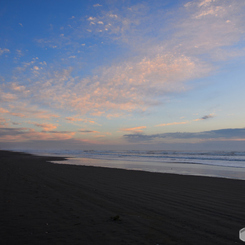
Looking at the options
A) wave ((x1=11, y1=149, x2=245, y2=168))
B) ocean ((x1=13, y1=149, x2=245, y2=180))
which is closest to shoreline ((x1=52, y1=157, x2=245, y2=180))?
ocean ((x1=13, y1=149, x2=245, y2=180))

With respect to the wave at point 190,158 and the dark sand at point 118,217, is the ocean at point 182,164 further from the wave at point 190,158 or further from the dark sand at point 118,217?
the dark sand at point 118,217

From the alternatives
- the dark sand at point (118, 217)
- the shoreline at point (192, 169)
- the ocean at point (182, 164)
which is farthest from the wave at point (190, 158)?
the dark sand at point (118, 217)

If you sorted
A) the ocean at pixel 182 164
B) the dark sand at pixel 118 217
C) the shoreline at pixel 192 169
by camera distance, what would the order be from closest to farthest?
1. the dark sand at pixel 118 217
2. the shoreline at pixel 192 169
3. the ocean at pixel 182 164

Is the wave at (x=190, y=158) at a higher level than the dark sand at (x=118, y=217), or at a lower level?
lower

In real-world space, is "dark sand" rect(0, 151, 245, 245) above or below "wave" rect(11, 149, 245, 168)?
above

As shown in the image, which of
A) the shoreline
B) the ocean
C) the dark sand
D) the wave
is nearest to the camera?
the dark sand

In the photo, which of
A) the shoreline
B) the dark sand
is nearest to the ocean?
the shoreline

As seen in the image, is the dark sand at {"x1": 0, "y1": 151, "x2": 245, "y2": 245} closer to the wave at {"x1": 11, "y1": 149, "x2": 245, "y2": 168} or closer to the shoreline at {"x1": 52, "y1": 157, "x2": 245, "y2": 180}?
the shoreline at {"x1": 52, "y1": 157, "x2": 245, "y2": 180}

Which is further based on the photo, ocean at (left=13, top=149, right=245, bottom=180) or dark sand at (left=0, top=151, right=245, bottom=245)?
ocean at (left=13, top=149, right=245, bottom=180)

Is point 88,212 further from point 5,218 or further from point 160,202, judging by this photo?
point 160,202

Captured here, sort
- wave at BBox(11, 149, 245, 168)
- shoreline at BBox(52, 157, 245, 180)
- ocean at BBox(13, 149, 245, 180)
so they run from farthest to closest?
wave at BBox(11, 149, 245, 168), ocean at BBox(13, 149, 245, 180), shoreline at BBox(52, 157, 245, 180)

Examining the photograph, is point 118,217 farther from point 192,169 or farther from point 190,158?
point 190,158

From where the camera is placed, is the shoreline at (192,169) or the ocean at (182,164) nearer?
the shoreline at (192,169)

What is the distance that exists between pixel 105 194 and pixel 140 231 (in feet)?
13.9
